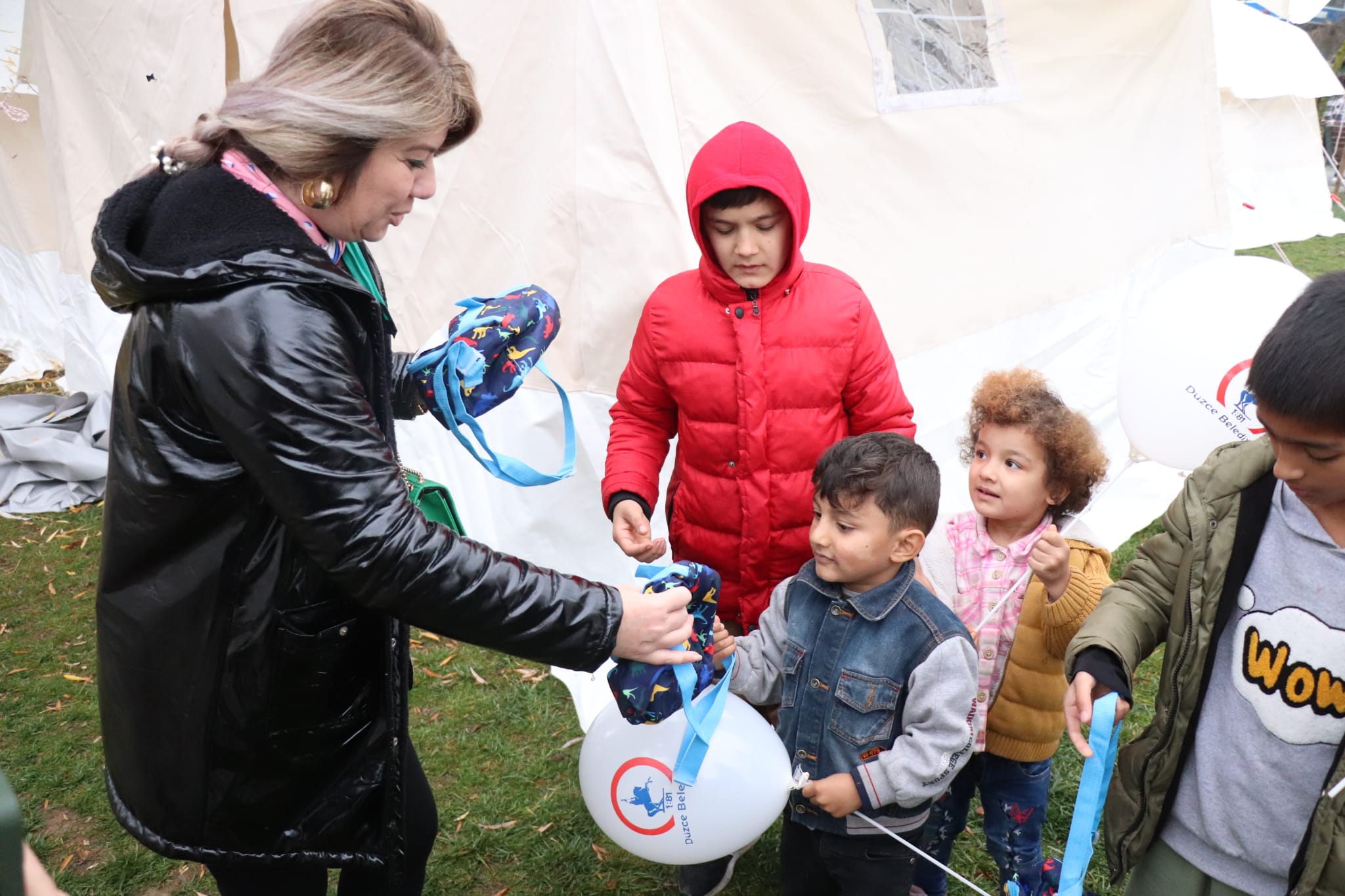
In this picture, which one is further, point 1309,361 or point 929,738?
point 929,738

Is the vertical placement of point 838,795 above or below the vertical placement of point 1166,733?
below

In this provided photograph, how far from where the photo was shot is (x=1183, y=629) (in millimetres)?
1803

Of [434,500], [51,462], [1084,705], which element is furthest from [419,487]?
[51,462]

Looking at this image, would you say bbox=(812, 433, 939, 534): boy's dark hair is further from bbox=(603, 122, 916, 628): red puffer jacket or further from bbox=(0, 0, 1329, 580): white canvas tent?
bbox=(0, 0, 1329, 580): white canvas tent

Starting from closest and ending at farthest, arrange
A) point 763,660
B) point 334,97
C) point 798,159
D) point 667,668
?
point 334,97
point 667,668
point 763,660
point 798,159

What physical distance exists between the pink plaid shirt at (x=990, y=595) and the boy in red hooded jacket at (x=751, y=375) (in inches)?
14.0

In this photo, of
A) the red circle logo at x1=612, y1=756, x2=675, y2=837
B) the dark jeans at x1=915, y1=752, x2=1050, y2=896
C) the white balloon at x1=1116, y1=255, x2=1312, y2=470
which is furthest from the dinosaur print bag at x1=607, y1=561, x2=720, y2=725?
the white balloon at x1=1116, y1=255, x2=1312, y2=470

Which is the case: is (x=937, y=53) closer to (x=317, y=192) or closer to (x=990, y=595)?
(x=990, y=595)

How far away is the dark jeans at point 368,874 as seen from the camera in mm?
1991

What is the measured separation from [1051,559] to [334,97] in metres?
1.72

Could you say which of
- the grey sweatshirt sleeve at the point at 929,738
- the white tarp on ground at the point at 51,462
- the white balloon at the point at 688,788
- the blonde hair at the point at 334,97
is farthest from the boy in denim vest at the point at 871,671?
the white tarp on ground at the point at 51,462

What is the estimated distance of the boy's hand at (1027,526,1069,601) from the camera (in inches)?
90.5

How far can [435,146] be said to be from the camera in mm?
1803

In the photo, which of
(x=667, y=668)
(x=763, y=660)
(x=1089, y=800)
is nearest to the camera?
(x=1089, y=800)
